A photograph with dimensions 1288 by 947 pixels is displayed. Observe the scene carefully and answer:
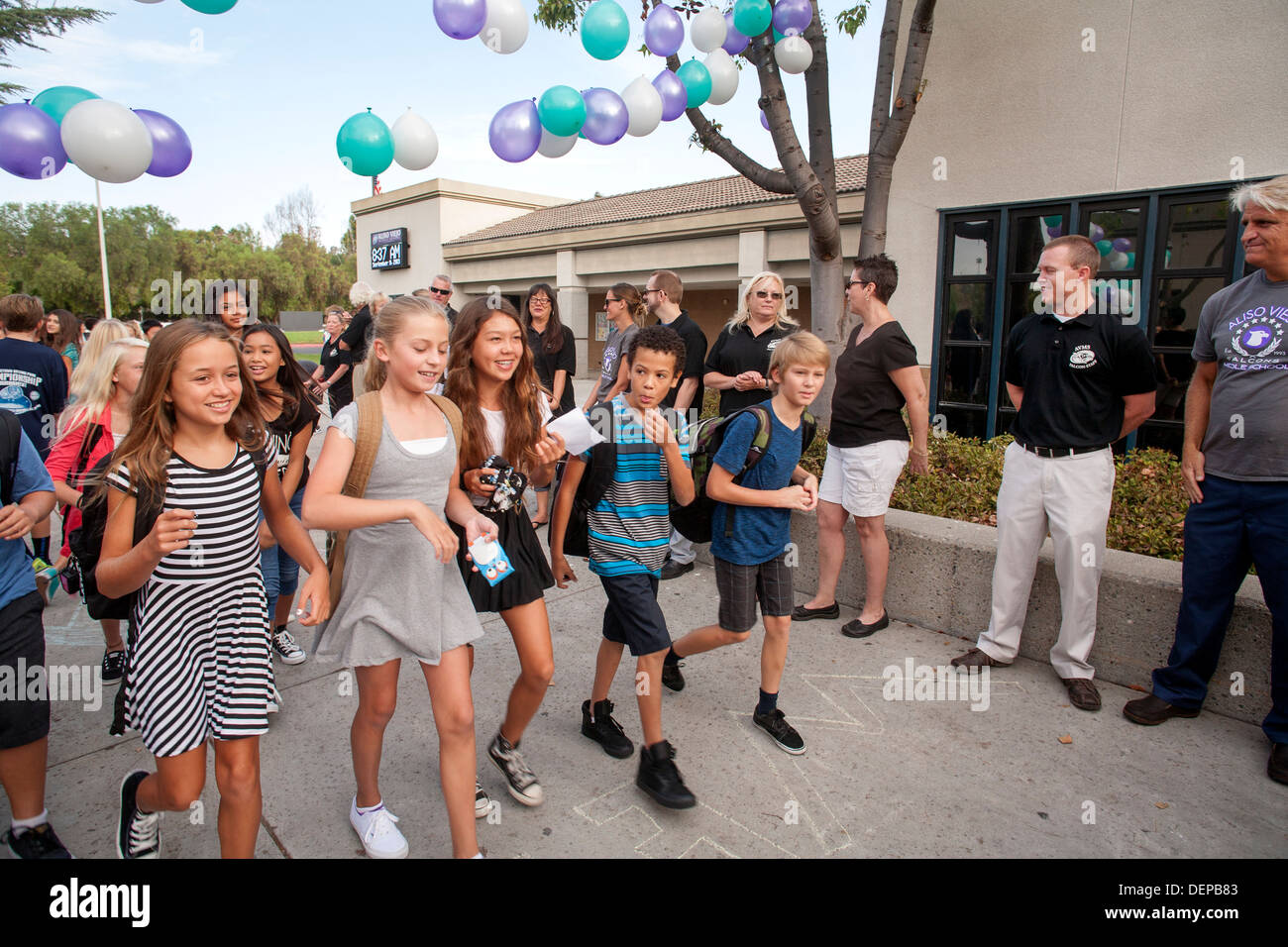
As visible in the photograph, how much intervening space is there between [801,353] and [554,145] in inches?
173

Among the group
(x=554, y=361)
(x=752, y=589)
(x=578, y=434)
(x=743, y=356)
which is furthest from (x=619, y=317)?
(x=752, y=589)

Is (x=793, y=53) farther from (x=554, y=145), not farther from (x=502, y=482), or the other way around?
(x=502, y=482)

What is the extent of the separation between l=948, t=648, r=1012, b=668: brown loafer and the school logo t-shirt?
1305mm

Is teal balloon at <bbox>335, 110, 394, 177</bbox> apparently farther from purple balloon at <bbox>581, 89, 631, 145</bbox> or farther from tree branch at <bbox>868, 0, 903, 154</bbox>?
tree branch at <bbox>868, 0, 903, 154</bbox>

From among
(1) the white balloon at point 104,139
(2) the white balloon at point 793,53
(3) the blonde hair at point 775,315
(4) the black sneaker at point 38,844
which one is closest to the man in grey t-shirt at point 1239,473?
(3) the blonde hair at point 775,315

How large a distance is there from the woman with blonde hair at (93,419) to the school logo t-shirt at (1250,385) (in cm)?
444

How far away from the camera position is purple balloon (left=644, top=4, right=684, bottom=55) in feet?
21.3

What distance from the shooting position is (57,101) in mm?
5105

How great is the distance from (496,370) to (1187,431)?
306cm

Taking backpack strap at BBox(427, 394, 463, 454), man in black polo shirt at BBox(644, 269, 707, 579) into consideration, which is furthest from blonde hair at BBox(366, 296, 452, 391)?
man in black polo shirt at BBox(644, 269, 707, 579)

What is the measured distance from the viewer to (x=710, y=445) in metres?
3.10

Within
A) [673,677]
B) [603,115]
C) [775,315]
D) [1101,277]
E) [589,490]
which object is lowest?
[673,677]
